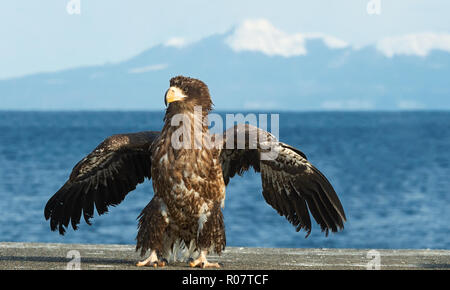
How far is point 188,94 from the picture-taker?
10445mm

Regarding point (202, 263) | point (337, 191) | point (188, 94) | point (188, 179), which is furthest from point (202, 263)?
point (337, 191)

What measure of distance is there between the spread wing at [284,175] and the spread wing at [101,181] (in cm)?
113

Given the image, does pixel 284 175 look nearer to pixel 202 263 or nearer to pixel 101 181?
pixel 202 263

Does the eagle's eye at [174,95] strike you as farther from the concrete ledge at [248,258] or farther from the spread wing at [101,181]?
the concrete ledge at [248,258]

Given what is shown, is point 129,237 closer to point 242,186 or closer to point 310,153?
point 242,186

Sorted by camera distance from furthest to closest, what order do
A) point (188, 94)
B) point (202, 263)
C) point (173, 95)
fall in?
point (202, 263) → point (188, 94) → point (173, 95)

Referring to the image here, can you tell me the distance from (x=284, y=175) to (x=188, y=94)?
175 cm

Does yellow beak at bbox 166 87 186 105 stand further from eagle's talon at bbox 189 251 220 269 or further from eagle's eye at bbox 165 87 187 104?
eagle's talon at bbox 189 251 220 269

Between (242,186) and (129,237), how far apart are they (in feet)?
72.8

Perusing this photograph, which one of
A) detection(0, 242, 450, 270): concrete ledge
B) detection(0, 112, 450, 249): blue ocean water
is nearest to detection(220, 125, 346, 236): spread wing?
detection(0, 242, 450, 270): concrete ledge

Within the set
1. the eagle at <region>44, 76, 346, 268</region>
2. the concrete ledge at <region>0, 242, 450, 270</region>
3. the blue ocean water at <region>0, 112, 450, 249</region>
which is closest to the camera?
the eagle at <region>44, 76, 346, 268</region>

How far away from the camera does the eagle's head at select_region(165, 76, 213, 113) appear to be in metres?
10.4

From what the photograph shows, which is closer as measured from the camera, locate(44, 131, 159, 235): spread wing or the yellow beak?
the yellow beak

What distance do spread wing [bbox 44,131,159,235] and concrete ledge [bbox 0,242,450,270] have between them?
2.13ft
